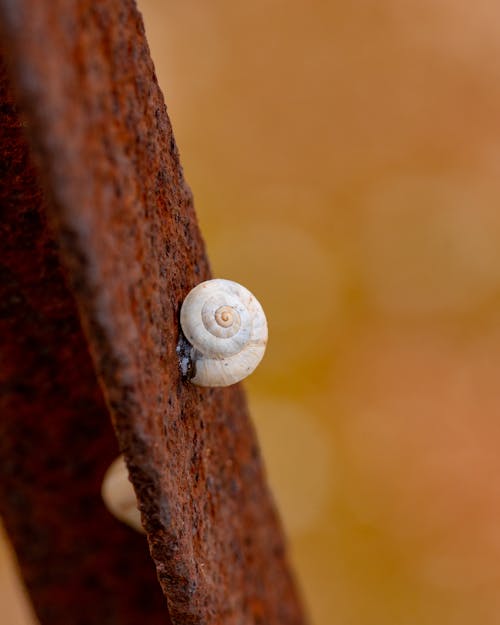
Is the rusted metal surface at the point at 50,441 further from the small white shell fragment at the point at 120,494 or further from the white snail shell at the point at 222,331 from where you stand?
the white snail shell at the point at 222,331

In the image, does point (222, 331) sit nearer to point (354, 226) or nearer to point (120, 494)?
point (120, 494)

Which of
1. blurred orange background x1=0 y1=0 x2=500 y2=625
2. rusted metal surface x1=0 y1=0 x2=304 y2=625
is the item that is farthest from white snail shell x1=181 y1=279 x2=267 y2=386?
blurred orange background x1=0 y1=0 x2=500 y2=625

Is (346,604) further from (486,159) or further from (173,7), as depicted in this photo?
(173,7)

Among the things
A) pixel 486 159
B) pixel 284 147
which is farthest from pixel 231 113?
pixel 486 159

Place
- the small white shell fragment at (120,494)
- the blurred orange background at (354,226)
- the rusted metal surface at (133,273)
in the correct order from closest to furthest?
1. the rusted metal surface at (133,273)
2. the small white shell fragment at (120,494)
3. the blurred orange background at (354,226)

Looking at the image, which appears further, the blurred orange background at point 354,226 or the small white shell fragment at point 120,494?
the blurred orange background at point 354,226

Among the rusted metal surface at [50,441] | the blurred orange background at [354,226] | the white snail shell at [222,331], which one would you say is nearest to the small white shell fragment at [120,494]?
the rusted metal surface at [50,441]

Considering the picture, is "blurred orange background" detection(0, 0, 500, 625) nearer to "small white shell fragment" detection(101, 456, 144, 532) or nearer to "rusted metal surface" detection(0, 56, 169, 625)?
"rusted metal surface" detection(0, 56, 169, 625)
